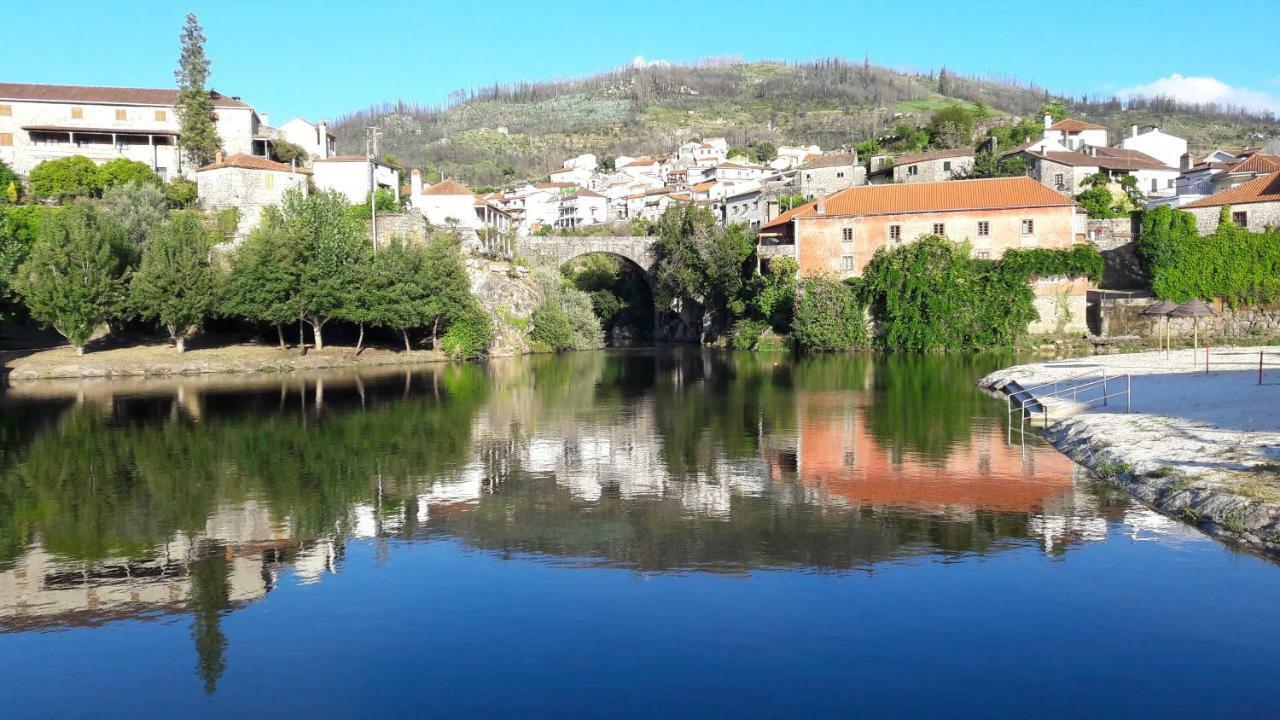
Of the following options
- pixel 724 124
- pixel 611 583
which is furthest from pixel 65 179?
pixel 724 124

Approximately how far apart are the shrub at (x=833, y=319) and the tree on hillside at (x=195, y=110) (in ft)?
137

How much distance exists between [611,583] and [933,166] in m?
67.2

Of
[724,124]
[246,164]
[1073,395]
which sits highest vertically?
[724,124]

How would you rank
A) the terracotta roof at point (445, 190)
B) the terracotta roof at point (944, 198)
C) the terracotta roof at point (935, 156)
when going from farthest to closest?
the terracotta roof at point (935, 156)
the terracotta roof at point (445, 190)
the terracotta roof at point (944, 198)

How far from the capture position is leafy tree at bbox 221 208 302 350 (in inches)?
1754

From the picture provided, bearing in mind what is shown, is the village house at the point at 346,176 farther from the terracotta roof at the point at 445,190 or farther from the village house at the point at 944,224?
the village house at the point at 944,224

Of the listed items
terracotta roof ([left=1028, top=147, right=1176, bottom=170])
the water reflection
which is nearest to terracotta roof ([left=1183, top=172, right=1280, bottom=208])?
terracotta roof ([left=1028, top=147, right=1176, bottom=170])

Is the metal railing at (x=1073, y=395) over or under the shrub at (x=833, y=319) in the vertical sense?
under

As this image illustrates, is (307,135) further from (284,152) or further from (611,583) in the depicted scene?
(611,583)

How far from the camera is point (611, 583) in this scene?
38.2 feet

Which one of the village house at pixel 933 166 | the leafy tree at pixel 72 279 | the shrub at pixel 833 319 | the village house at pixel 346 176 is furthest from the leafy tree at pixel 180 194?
the village house at pixel 933 166

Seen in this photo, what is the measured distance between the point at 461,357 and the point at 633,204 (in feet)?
191

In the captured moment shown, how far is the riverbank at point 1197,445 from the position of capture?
44.5 feet

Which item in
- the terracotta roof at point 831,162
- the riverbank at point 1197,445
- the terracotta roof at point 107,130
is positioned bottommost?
the riverbank at point 1197,445
